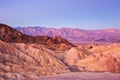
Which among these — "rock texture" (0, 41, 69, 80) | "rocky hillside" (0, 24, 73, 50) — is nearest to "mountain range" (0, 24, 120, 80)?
"rock texture" (0, 41, 69, 80)

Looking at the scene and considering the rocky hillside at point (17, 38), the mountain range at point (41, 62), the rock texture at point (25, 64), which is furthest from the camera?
the rocky hillside at point (17, 38)

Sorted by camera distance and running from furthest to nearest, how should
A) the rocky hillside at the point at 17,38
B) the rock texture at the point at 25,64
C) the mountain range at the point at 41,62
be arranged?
the rocky hillside at the point at 17,38, the mountain range at the point at 41,62, the rock texture at the point at 25,64

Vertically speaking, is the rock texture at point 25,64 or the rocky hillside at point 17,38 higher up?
the rocky hillside at point 17,38

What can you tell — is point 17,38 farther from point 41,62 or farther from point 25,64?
point 25,64

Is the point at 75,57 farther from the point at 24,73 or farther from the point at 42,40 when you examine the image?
the point at 42,40

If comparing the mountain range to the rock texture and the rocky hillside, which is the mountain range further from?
the rocky hillside

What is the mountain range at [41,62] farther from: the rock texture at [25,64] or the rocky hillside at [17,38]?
the rocky hillside at [17,38]

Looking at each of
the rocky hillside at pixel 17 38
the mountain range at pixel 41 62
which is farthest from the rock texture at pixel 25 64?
the rocky hillside at pixel 17 38

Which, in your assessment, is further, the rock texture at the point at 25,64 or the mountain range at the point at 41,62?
the mountain range at the point at 41,62

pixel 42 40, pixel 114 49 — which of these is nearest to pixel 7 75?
pixel 114 49

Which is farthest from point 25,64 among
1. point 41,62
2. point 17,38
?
point 17,38

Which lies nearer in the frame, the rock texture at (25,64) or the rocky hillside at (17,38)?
the rock texture at (25,64)
